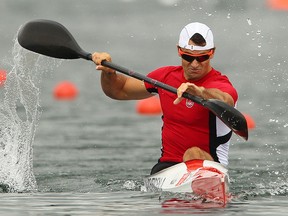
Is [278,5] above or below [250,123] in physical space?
above

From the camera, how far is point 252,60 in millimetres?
27781

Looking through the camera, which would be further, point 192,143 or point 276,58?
point 276,58

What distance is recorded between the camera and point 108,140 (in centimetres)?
1547

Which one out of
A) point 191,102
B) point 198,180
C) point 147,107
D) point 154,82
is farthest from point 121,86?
point 147,107

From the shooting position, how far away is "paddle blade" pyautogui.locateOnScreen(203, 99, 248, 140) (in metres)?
10.1

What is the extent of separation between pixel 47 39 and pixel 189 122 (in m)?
1.71

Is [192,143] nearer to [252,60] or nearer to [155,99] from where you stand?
[155,99]

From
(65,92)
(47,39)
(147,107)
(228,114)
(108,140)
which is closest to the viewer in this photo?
(228,114)

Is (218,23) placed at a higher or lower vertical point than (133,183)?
higher

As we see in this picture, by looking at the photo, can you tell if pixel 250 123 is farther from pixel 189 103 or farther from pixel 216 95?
pixel 216 95

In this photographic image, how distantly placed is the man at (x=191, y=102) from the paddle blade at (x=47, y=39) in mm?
581

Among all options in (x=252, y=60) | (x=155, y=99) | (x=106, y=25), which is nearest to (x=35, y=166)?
(x=155, y=99)

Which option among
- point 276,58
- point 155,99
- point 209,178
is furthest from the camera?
point 276,58

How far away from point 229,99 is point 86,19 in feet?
94.6
